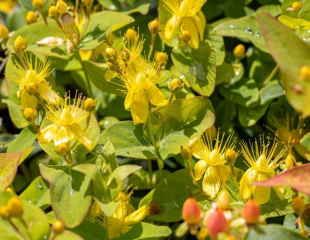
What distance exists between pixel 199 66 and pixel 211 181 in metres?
0.25

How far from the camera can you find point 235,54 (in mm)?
1410

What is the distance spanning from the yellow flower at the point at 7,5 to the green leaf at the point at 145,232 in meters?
0.78

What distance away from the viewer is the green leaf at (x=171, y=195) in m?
1.17

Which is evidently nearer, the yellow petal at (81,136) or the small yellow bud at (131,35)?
the yellow petal at (81,136)

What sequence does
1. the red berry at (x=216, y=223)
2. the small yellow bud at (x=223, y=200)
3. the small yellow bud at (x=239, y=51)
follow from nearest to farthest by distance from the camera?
the red berry at (x=216, y=223) → the small yellow bud at (x=223, y=200) → the small yellow bud at (x=239, y=51)

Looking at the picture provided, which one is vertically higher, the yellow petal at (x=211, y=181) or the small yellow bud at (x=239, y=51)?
the small yellow bud at (x=239, y=51)

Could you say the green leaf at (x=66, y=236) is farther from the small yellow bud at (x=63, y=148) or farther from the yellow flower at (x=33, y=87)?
the yellow flower at (x=33, y=87)

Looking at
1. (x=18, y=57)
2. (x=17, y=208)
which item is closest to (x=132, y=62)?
(x=18, y=57)

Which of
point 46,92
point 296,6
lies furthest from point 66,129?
point 296,6

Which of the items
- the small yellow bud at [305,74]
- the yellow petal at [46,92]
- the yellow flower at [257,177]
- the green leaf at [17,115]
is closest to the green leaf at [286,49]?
the small yellow bud at [305,74]

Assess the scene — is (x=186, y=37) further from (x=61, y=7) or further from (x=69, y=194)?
(x=69, y=194)

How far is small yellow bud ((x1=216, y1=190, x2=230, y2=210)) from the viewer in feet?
3.12

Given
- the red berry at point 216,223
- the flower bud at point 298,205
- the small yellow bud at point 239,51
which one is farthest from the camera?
the small yellow bud at point 239,51

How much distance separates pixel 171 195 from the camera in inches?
46.7
